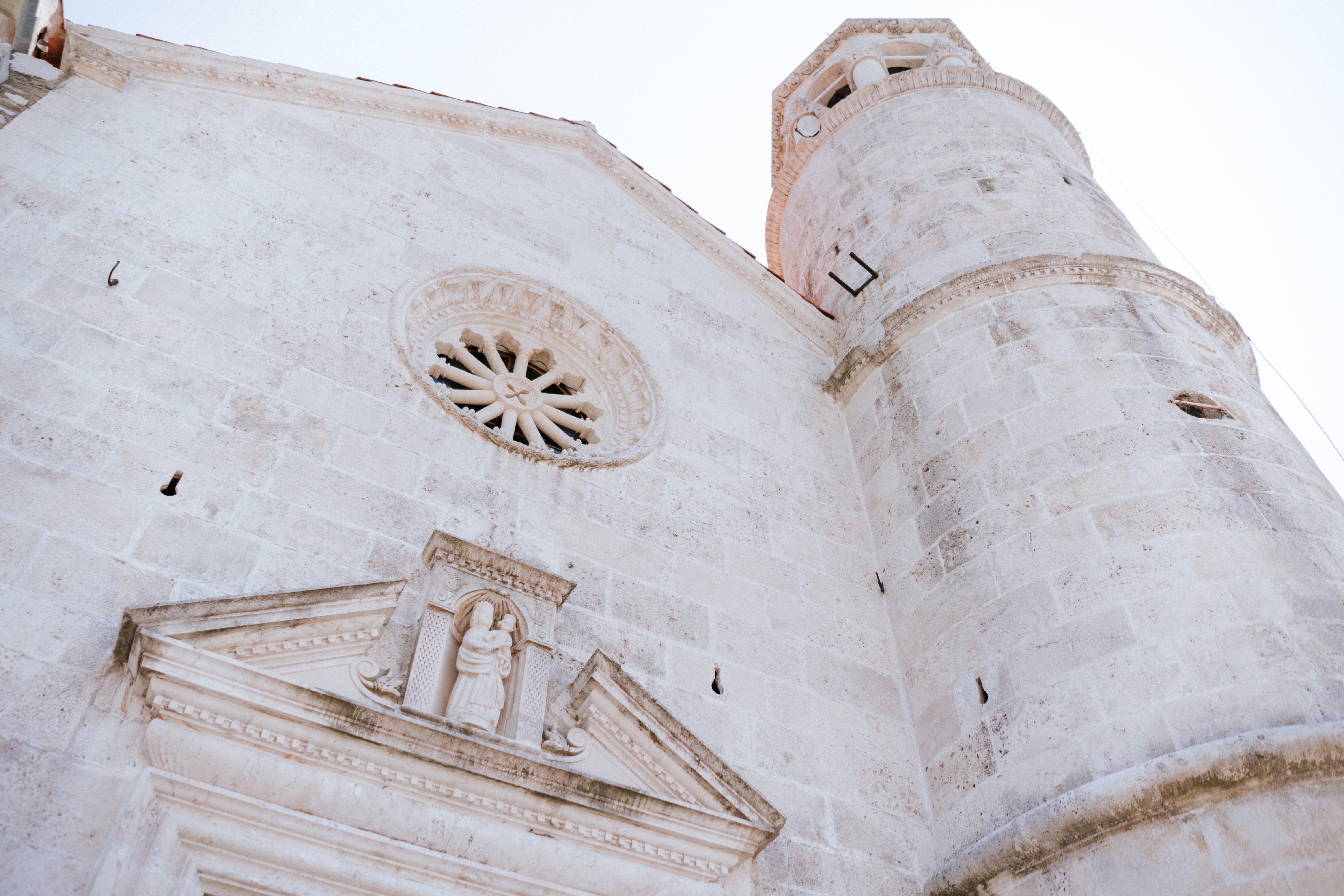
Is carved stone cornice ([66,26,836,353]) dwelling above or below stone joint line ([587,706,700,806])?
above

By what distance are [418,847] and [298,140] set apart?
531 cm

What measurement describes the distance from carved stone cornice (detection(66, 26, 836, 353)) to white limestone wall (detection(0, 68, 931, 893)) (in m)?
0.18

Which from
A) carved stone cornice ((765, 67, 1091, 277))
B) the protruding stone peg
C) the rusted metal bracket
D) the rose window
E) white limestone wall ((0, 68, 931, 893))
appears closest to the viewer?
white limestone wall ((0, 68, 931, 893))

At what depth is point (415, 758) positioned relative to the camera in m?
4.43

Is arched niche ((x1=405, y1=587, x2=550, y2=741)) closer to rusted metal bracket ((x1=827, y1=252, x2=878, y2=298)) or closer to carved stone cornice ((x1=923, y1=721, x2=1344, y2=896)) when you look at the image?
carved stone cornice ((x1=923, y1=721, x2=1344, y2=896))

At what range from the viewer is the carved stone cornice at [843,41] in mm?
14445

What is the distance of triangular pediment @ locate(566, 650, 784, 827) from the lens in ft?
16.8

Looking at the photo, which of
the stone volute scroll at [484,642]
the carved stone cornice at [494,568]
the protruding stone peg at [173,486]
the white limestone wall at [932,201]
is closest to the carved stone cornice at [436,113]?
the white limestone wall at [932,201]

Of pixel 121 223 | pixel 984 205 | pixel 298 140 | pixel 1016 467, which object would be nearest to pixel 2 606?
pixel 121 223

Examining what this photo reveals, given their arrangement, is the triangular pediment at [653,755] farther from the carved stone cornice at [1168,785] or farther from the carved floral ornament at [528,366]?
the carved floral ornament at [528,366]

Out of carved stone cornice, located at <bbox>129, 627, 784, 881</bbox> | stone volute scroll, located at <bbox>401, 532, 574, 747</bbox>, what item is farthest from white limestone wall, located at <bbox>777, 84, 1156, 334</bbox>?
carved stone cornice, located at <bbox>129, 627, 784, 881</bbox>

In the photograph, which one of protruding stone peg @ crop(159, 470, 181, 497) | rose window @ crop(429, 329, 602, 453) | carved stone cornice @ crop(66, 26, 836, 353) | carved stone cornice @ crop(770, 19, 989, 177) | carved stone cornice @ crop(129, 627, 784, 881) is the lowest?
carved stone cornice @ crop(129, 627, 784, 881)

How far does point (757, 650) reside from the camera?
6.18 m

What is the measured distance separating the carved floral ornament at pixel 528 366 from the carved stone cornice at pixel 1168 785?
10.6 ft
